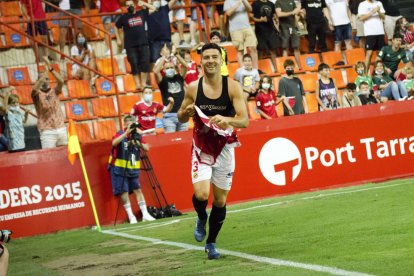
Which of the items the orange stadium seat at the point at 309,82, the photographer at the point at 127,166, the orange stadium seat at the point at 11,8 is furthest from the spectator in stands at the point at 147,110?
the orange stadium seat at the point at 11,8

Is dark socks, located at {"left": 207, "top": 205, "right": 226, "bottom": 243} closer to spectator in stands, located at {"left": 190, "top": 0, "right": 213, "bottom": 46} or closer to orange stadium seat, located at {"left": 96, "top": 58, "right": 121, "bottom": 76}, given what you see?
orange stadium seat, located at {"left": 96, "top": 58, "right": 121, "bottom": 76}

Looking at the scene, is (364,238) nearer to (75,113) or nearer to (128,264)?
(128,264)

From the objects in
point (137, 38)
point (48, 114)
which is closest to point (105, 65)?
point (137, 38)

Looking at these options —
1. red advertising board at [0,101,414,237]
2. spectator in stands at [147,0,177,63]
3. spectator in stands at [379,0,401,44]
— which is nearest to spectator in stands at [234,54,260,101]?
red advertising board at [0,101,414,237]

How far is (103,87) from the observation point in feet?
78.7

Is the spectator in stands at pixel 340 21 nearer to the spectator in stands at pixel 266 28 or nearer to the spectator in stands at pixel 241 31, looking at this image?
the spectator in stands at pixel 266 28

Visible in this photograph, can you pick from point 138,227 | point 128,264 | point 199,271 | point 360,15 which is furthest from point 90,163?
point 360,15

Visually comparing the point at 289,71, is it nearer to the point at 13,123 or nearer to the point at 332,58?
the point at 332,58

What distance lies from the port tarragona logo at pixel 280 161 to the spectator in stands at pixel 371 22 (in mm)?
6939

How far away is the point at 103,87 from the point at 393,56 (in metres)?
7.20

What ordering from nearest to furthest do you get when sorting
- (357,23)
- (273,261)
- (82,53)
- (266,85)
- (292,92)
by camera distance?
(273,261) < (266,85) < (292,92) < (82,53) < (357,23)

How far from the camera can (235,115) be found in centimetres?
1184

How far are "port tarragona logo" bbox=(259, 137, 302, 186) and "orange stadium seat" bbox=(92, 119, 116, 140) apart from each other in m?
4.12

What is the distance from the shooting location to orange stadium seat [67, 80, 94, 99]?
2352 centimetres
